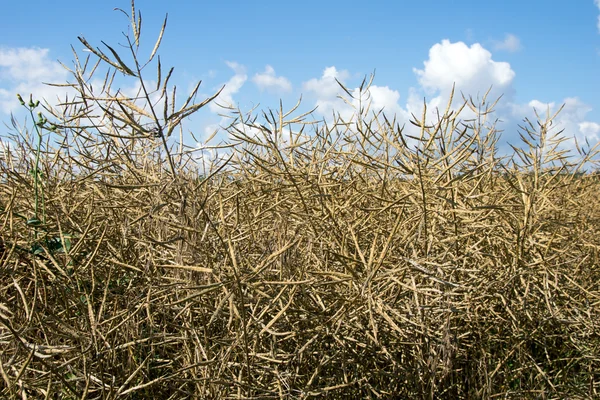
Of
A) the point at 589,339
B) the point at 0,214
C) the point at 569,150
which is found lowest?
the point at 589,339

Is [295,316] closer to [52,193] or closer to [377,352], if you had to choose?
[377,352]

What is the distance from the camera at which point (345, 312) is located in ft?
4.34

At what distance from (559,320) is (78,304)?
140 cm

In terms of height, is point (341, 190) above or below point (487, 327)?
above

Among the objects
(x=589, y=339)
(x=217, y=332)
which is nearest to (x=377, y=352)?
(x=217, y=332)

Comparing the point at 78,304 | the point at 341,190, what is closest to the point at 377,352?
the point at 341,190

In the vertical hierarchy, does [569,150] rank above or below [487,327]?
above

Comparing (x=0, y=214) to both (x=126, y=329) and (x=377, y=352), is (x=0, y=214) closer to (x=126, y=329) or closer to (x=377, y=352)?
(x=126, y=329)

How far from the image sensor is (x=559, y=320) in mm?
1768

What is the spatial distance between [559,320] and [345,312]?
832mm

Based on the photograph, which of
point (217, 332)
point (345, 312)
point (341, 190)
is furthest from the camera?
point (341, 190)

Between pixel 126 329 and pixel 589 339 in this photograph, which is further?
pixel 589 339

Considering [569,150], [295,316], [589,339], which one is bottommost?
[589,339]

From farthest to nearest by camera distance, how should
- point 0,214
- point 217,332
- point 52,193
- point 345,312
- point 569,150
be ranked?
point 569,150
point 52,193
point 0,214
point 217,332
point 345,312
